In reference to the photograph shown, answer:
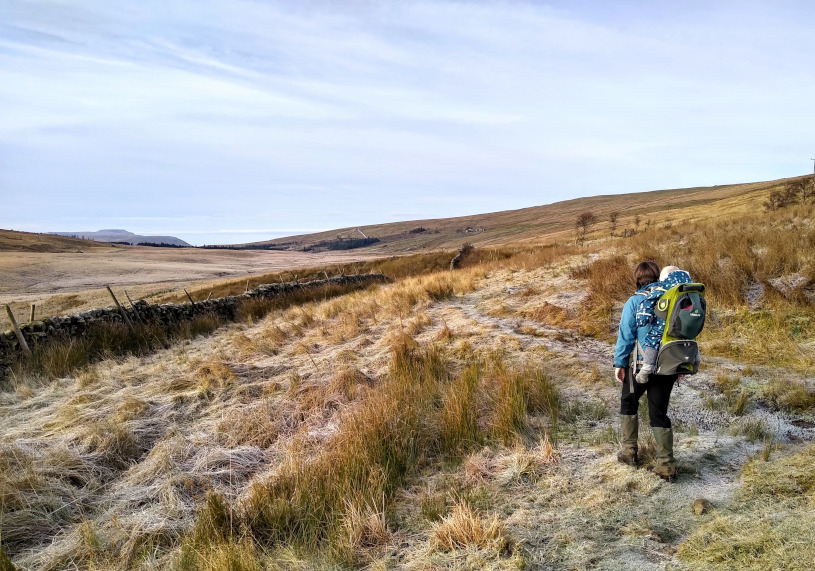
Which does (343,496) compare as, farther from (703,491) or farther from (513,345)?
(513,345)

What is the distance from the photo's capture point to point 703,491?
3.38 metres

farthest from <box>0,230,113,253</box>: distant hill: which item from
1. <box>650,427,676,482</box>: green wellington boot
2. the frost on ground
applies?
<box>650,427,676,482</box>: green wellington boot

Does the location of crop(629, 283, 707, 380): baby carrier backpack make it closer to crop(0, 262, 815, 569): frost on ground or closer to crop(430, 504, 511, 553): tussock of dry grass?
crop(0, 262, 815, 569): frost on ground

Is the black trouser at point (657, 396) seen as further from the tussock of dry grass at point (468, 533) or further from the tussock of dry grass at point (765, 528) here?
the tussock of dry grass at point (468, 533)

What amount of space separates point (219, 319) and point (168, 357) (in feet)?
15.7

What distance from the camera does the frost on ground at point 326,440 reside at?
10.1 ft

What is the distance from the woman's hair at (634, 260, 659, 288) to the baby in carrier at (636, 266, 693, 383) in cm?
14

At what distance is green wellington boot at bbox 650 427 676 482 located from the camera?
359 centimetres

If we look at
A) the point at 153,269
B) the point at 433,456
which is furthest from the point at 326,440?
the point at 153,269

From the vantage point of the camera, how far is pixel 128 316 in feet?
42.2

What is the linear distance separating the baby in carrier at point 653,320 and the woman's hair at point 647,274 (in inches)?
5.4

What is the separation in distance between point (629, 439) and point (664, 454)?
283mm

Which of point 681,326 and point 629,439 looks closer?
point 681,326

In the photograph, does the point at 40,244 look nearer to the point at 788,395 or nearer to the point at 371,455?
the point at 371,455
